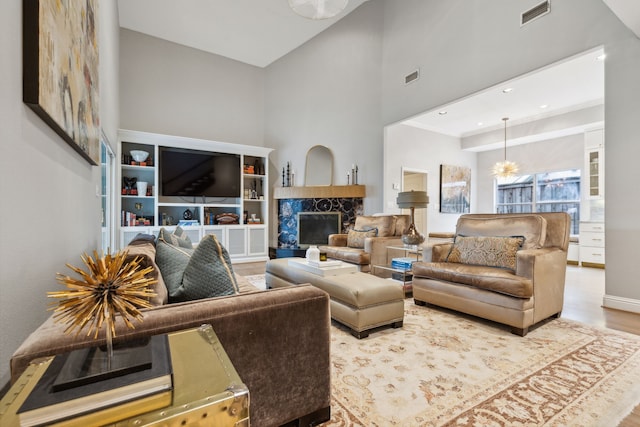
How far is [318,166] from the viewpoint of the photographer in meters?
6.37

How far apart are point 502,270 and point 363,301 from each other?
1.31 metres

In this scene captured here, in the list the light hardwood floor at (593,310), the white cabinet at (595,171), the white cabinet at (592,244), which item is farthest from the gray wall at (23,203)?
the white cabinet at (595,171)

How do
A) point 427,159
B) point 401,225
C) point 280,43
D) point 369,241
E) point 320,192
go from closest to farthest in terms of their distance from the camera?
point 369,241
point 401,225
point 320,192
point 280,43
point 427,159

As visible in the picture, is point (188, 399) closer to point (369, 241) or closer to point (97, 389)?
point (97, 389)

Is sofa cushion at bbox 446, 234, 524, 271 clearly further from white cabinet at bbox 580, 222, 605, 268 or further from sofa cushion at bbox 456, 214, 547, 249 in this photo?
white cabinet at bbox 580, 222, 605, 268

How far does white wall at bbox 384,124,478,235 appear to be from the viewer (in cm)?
559

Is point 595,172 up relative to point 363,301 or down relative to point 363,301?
up

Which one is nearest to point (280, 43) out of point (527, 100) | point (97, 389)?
point (527, 100)

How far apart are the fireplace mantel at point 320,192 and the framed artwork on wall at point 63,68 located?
424 centimetres

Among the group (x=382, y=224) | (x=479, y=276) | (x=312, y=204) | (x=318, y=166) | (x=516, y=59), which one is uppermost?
(x=516, y=59)

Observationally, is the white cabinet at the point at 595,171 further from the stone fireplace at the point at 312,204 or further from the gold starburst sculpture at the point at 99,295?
the gold starburst sculpture at the point at 99,295

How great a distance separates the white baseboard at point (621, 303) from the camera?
287 centimetres

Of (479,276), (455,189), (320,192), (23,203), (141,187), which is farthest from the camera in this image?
(455,189)

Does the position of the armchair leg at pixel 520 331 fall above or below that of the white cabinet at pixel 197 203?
below
